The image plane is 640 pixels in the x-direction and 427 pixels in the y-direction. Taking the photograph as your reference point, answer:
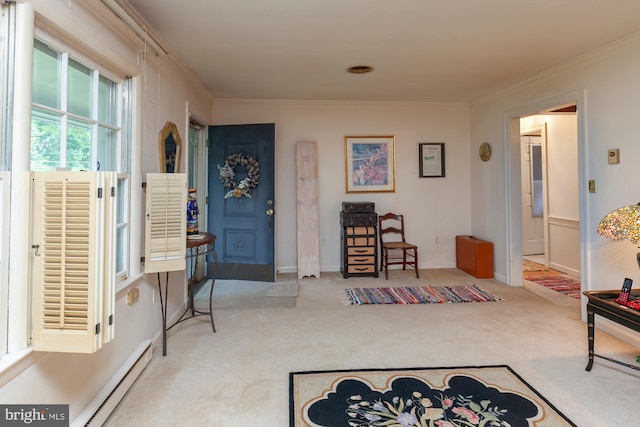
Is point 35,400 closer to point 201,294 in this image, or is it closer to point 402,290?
point 201,294

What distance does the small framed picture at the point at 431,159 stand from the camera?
4.92 metres

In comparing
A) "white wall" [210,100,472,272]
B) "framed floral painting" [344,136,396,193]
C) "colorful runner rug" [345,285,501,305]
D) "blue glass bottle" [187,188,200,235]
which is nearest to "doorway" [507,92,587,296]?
"colorful runner rug" [345,285,501,305]

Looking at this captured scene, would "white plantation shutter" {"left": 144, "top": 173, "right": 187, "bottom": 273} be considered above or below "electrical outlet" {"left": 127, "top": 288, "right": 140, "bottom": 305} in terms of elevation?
above

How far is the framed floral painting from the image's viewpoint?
482 centimetres

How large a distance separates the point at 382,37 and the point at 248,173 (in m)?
2.36

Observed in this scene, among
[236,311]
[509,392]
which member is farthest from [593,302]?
[236,311]

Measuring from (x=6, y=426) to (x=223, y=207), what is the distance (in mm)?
3256

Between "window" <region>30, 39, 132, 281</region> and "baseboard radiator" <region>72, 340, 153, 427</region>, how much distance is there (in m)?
0.52

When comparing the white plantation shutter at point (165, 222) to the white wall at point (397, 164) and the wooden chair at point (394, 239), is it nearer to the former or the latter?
the white wall at point (397, 164)

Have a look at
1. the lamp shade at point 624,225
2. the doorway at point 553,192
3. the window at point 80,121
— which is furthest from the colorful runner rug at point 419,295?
the window at point 80,121

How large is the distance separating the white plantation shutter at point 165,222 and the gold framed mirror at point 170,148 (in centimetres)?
53

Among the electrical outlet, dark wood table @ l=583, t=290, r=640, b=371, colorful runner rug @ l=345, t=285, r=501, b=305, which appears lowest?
colorful runner rug @ l=345, t=285, r=501, b=305

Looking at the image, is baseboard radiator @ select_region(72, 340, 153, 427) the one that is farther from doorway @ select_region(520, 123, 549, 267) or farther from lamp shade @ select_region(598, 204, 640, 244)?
doorway @ select_region(520, 123, 549, 267)

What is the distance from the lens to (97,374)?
1.79m
